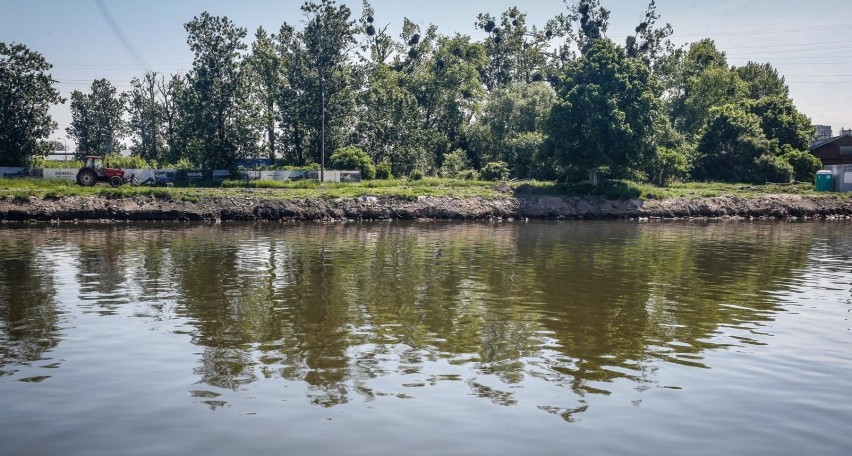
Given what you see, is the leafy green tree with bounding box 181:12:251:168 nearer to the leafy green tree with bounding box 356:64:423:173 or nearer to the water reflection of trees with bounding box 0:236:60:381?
the leafy green tree with bounding box 356:64:423:173

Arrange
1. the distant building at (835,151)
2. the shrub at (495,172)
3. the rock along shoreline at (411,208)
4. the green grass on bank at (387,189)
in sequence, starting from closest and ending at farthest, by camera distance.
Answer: the rock along shoreline at (411,208)
the green grass on bank at (387,189)
the shrub at (495,172)
the distant building at (835,151)

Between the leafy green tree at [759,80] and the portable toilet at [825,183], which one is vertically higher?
the leafy green tree at [759,80]

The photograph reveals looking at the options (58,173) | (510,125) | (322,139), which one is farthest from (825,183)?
(58,173)

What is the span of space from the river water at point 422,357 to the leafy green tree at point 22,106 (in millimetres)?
59638

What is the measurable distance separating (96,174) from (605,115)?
4930 cm

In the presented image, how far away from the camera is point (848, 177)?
83562mm

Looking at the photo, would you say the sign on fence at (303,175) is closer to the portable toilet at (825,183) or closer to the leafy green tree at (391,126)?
the leafy green tree at (391,126)

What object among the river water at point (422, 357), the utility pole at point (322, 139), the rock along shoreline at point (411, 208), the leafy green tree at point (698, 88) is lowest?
the river water at point (422, 357)

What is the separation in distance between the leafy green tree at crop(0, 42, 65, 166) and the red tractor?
21.1 metres

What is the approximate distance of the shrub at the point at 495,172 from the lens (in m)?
87.4

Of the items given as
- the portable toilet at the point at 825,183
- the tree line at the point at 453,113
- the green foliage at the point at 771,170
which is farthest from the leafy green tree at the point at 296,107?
the portable toilet at the point at 825,183

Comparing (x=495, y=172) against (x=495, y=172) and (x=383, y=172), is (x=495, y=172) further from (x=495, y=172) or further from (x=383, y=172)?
(x=383, y=172)

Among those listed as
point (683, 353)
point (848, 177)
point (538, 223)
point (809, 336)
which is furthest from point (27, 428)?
point (848, 177)

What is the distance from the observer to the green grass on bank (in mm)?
65688
